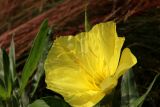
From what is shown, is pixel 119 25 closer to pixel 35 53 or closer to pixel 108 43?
pixel 35 53

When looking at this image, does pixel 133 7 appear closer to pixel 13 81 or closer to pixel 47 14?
pixel 47 14

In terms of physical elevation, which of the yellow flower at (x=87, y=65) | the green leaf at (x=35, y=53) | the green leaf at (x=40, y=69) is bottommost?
the green leaf at (x=40, y=69)

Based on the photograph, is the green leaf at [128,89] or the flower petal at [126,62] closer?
the flower petal at [126,62]

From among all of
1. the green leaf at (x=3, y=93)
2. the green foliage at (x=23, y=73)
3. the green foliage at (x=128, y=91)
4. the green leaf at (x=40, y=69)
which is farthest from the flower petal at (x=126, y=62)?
the green leaf at (x=40, y=69)

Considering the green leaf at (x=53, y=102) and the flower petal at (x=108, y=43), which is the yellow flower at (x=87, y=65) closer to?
the flower petal at (x=108, y=43)

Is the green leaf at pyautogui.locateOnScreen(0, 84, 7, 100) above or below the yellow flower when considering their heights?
below

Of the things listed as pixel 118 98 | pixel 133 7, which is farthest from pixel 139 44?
pixel 118 98

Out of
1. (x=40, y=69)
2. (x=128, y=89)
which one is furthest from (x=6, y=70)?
(x=128, y=89)

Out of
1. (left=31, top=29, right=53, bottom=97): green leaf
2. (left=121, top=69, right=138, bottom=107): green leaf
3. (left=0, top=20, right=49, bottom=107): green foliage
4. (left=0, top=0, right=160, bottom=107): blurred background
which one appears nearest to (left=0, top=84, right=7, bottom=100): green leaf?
(left=0, top=20, right=49, bottom=107): green foliage

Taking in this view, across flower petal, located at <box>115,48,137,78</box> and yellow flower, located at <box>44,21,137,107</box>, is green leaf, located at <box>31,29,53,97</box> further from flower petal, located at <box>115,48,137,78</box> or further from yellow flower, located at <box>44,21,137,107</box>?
flower petal, located at <box>115,48,137,78</box>
